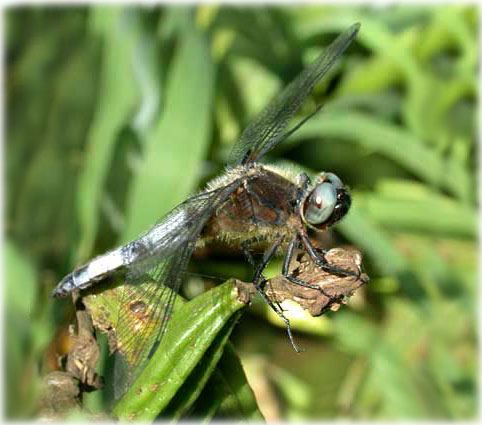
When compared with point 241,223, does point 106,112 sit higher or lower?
higher

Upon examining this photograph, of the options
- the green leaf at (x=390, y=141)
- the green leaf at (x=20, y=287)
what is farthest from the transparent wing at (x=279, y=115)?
the green leaf at (x=20, y=287)

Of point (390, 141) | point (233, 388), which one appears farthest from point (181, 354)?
point (390, 141)

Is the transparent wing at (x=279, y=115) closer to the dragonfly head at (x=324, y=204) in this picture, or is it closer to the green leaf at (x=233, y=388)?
the dragonfly head at (x=324, y=204)

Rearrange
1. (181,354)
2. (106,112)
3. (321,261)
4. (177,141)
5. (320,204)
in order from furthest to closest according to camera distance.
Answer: (106,112), (177,141), (320,204), (321,261), (181,354)

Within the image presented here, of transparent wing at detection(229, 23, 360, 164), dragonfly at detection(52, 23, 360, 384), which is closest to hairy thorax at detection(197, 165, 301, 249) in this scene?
dragonfly at detection(52, 23, 360, 384)

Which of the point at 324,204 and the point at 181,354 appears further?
the point at 324,204

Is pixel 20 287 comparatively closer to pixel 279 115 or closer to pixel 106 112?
pixel 106 112

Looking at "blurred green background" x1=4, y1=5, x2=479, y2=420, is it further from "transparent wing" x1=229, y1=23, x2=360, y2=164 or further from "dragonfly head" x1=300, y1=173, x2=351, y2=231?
"dragonfly head" x1=300, y1=173, x2=351, y2=231
